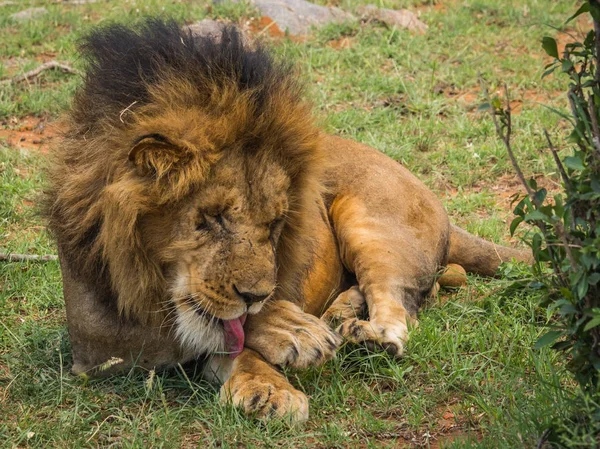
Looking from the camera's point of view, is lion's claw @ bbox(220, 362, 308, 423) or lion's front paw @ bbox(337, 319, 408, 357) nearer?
lion's claw @ bbox(220, 362, 308, 423)

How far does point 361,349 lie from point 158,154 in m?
1.35

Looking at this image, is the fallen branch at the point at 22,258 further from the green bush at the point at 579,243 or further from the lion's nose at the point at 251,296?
the green bush at the point at 579,243

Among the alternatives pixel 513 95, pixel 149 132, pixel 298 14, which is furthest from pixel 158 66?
pixel 298 14

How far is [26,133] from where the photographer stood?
7.07 metres

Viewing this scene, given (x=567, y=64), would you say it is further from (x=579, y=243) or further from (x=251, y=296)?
(x=251, y=296)

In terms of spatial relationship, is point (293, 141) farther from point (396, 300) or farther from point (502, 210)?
point (502, 210)

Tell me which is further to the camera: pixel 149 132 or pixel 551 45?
pixel 149 132

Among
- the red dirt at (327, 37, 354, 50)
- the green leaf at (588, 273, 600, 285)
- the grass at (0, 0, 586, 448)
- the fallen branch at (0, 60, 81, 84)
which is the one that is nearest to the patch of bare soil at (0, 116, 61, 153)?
the grass at (0, 0, 586, 448)

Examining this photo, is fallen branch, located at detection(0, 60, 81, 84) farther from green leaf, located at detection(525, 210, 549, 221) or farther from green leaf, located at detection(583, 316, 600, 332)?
green leaf, located at detection(583, 316, 600, 332)

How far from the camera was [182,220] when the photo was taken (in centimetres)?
336

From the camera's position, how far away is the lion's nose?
335 centimetres

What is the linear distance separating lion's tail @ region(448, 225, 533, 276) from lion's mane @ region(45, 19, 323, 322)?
1.59 metres

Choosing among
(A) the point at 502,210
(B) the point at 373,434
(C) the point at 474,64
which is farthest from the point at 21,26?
(B) the point at 373,434

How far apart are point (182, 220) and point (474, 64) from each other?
5464mm
